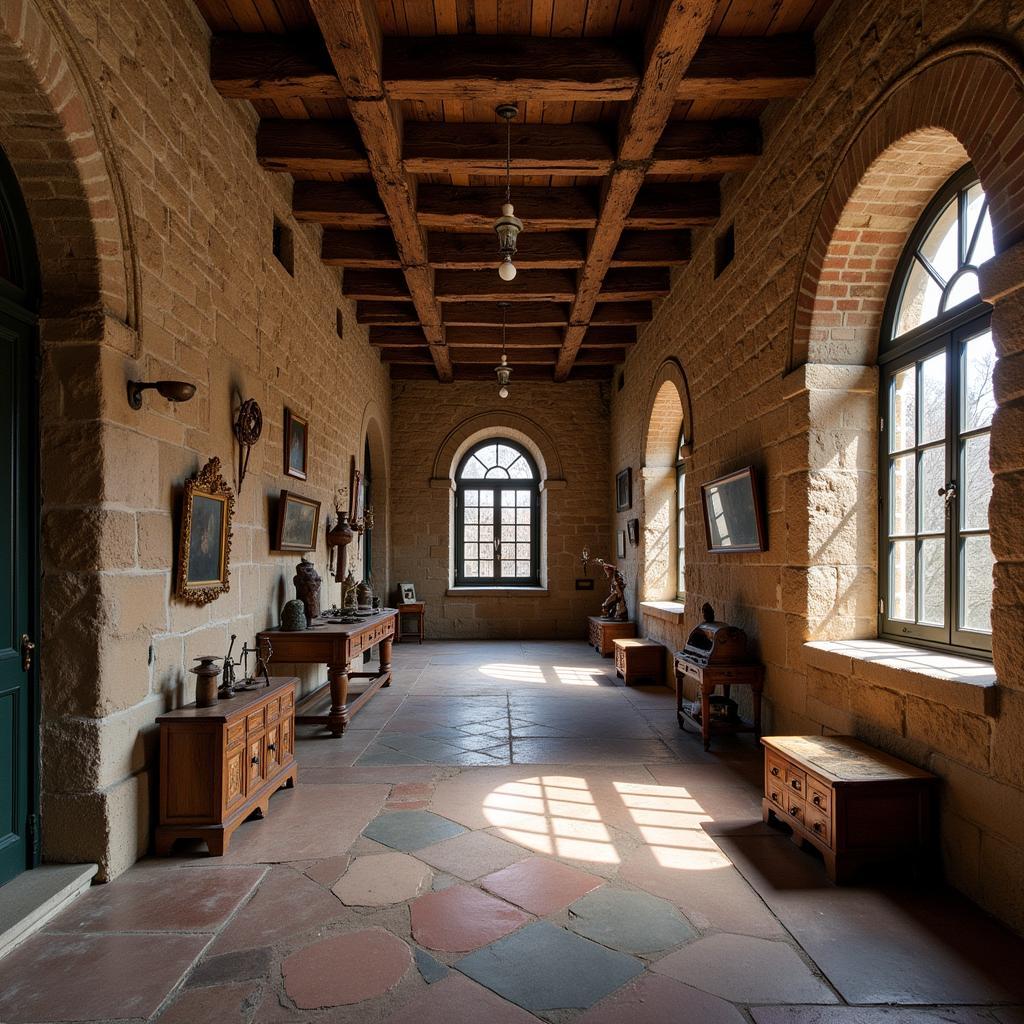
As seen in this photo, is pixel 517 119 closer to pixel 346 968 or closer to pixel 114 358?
pixel 114 358

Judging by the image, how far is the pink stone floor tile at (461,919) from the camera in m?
2.20

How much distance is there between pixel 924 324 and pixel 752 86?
157cm

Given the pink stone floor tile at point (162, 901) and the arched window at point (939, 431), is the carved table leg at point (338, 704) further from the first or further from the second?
the arched window at point (939, 431)

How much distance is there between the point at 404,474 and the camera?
997 centimetres

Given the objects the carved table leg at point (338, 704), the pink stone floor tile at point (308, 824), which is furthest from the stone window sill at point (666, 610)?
the pink stone floor tile at point (308, 824)

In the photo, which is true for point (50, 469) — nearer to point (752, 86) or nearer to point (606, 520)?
point (752, 86)

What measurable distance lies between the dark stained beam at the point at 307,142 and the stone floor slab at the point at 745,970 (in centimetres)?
444

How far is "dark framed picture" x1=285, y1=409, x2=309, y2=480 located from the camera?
195 inches

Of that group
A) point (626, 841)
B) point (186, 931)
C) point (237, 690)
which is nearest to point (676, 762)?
point (626, 841)

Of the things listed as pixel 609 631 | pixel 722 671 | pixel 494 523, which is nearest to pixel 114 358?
pixel 722 671

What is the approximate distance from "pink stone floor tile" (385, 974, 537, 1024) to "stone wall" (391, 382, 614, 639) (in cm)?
796

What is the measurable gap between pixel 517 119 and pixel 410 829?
4043 mm

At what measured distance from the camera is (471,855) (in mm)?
2834

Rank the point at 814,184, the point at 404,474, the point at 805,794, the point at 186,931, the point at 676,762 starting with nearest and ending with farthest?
the point at 186,931 < the point at 805,794 < the point at 814,184 < the point at 676,762 < the point at 404,474
